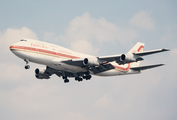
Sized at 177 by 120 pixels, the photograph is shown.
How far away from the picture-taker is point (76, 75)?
202 ft

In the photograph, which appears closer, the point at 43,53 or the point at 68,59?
the point at 43,53

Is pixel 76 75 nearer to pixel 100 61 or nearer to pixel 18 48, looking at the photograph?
pixel 100 61

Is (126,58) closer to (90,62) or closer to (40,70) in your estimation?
(90,62)

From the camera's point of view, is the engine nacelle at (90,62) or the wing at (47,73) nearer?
the engine nacelle at (90,62)

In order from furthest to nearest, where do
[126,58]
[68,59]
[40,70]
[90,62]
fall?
[40,70] → [68,59] → [90,62] → [126,58]

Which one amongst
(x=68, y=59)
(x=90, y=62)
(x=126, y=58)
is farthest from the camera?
(x=68, y=59)

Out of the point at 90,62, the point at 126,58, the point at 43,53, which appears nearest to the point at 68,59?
the point at 90,62

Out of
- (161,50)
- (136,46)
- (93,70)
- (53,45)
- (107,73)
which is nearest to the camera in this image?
(161,50)

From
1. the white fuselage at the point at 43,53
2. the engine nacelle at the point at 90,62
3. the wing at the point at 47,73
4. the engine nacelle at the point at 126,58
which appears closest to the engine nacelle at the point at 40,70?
the wing at the point at 47,73

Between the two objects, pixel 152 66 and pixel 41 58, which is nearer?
pixel 41 58

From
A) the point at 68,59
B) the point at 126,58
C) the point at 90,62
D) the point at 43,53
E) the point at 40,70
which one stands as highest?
the point at 43,53

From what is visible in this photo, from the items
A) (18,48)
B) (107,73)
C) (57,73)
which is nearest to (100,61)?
(107,73)

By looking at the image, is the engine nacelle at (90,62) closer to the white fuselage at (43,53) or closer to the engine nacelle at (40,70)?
the white fuselage at (43,53)

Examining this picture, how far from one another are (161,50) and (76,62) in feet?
51.9
